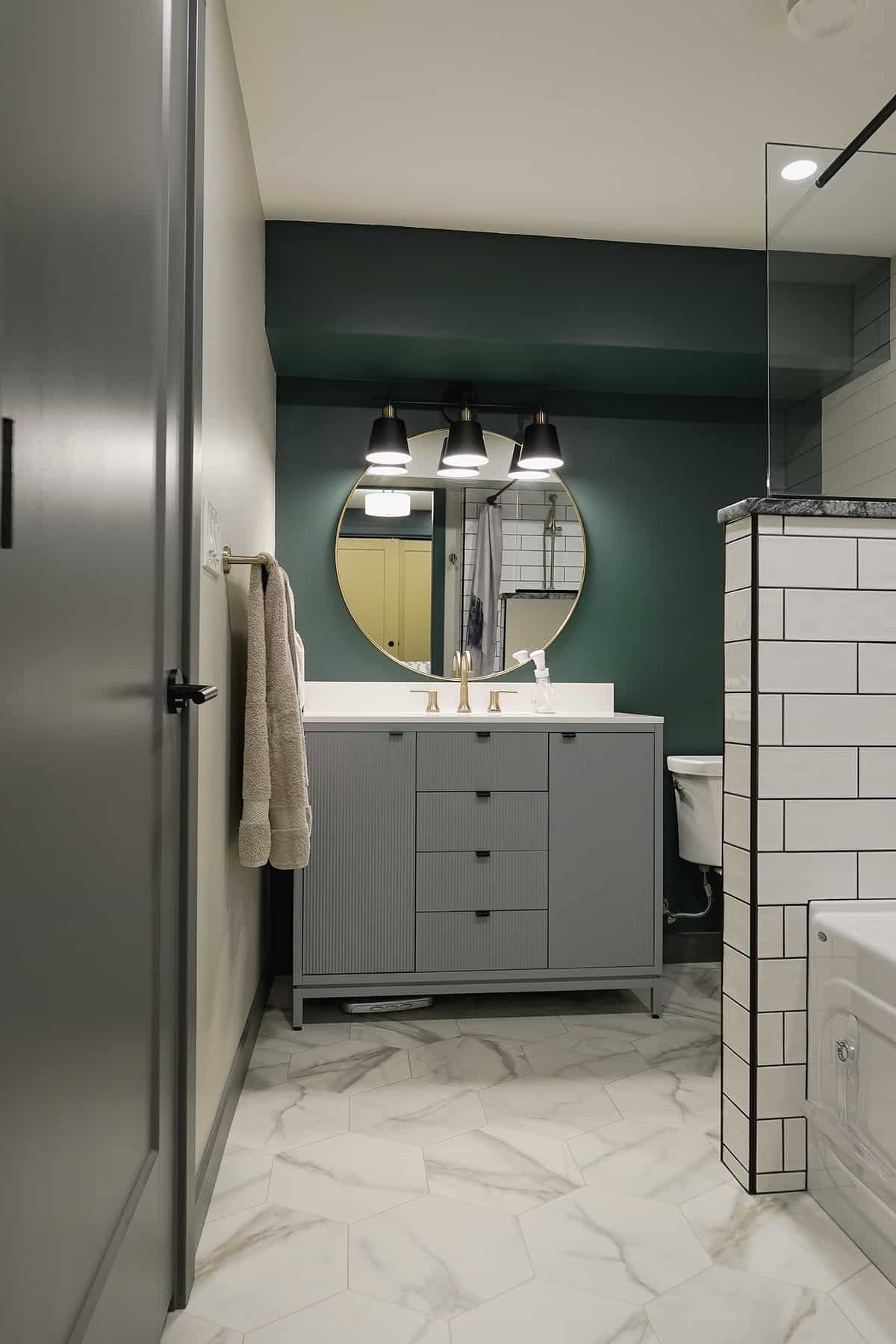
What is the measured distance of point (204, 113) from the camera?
152 centimetres

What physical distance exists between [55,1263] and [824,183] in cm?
208

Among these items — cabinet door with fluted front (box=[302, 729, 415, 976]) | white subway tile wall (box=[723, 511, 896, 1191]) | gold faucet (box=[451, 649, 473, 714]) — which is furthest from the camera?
gold faucet (box=[451, 649, 473, 714])

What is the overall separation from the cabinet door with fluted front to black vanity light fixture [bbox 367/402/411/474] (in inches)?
41.4

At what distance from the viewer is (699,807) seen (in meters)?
3.02

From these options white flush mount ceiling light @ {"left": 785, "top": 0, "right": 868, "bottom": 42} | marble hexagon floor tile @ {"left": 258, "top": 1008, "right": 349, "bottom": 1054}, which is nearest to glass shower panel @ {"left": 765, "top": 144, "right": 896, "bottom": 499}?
white flush mount ceiling light @ {"left": 785, "top": 0, "right": 868, "bottom": 42}

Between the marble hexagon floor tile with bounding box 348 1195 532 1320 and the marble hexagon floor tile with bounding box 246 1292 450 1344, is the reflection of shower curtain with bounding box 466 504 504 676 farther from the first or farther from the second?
the marble hexagon floor tile with bounding box 246 1292 450 1344

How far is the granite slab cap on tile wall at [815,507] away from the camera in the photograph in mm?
1711

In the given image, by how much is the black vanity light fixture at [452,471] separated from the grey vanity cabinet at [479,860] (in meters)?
1.03

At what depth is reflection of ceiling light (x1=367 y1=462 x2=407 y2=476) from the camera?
3.16 metres

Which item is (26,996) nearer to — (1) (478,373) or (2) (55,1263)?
(2) (55,1263)

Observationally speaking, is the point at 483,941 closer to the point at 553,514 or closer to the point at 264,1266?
the point at 264,1266

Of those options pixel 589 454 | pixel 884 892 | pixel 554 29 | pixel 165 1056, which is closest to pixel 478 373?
pixel 589 454

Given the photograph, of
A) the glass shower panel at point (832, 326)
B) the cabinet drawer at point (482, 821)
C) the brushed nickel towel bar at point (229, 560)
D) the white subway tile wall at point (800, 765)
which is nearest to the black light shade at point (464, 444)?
the cabinet drawer at point (482, 821)

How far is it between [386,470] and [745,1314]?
2.56 m
